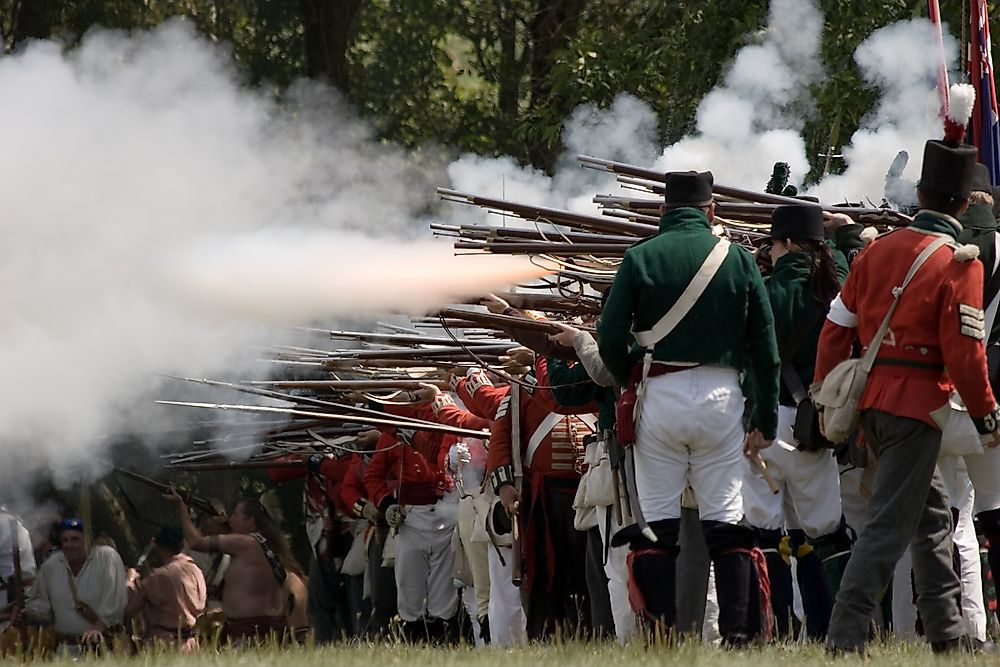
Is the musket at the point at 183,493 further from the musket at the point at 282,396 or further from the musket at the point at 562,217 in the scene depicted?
the musket at the point at 562,217

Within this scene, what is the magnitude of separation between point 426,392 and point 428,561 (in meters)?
2.26

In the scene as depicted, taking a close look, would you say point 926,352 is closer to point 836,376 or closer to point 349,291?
point 836,376

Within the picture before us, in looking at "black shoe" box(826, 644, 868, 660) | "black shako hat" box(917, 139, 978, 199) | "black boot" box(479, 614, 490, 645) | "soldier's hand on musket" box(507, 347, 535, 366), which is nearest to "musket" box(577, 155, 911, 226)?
"soldier's hand on musket" box(507, 347, 535, 366)

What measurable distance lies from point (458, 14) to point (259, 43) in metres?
2.11

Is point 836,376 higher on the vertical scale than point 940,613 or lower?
higher

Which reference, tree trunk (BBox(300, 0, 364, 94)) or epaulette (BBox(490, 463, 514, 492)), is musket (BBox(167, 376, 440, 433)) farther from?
tree trunk (BBox(300, 0, 364, 94))

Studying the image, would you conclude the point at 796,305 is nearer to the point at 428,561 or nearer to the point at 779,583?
the point at 779,583

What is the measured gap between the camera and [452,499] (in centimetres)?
1189

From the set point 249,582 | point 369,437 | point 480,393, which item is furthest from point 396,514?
point 480,393

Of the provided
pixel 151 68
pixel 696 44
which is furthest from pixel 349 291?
pixel 696 44

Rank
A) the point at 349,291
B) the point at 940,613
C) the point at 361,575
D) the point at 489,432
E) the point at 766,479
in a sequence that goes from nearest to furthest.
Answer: the point at 940,613 < the point at 766,479 < the point at 349,291 < the point at 489,432 < the point at 361,575

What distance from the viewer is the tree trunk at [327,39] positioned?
18.3 m

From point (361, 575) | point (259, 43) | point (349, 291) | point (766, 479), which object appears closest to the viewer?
point (766, 479)

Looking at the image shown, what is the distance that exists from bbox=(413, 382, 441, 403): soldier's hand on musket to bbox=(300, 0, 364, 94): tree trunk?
875 centimetres
